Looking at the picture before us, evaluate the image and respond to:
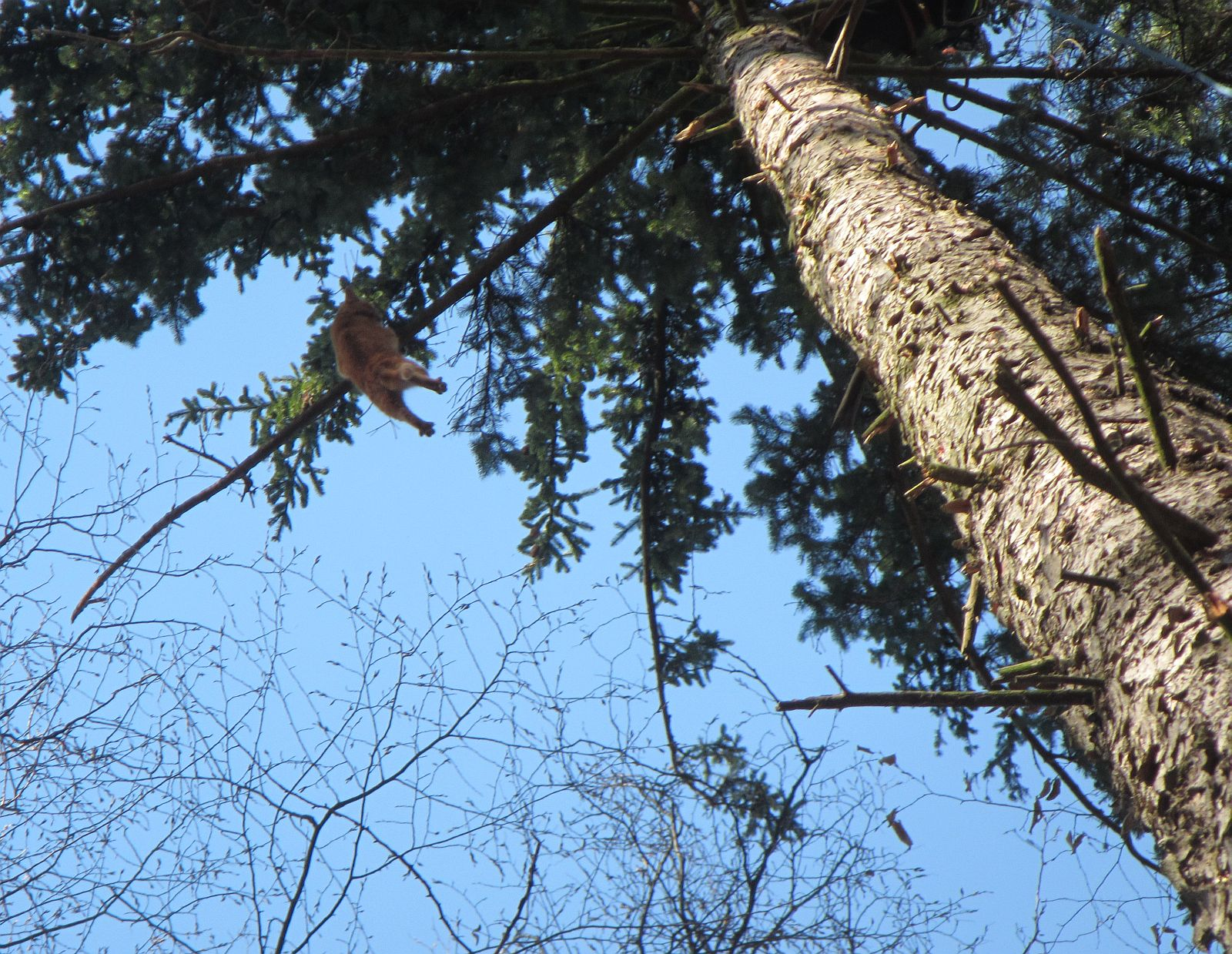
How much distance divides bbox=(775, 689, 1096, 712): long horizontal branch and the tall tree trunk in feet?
0.15

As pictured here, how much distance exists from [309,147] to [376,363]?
3.84 ft

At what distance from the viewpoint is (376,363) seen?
15.2 feet

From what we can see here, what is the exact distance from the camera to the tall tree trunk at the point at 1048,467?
1168 mm

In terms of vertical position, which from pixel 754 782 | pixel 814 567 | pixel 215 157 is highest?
pixel 215 157

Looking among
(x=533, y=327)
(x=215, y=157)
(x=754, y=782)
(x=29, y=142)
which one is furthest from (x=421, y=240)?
(x=754, y=782)

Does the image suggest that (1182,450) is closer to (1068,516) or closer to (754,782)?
(1068,516)

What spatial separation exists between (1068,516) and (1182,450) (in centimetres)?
20

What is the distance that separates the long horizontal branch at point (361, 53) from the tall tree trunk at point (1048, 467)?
Answer: 1738 millimetres

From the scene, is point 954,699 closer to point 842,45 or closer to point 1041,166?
point 842,45

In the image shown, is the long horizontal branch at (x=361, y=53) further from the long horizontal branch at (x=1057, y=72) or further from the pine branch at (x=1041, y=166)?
the pine branch at (x=1041, y=166)

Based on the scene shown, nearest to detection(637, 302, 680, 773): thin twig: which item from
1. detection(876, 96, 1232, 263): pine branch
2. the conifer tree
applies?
the conifer tree

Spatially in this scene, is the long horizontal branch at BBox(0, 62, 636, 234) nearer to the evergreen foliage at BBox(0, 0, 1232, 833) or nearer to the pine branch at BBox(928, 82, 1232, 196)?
the evergreen foliage at BBox(0, 0, 1232, 833)

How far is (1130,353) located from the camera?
47.0 inches

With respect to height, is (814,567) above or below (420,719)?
above
